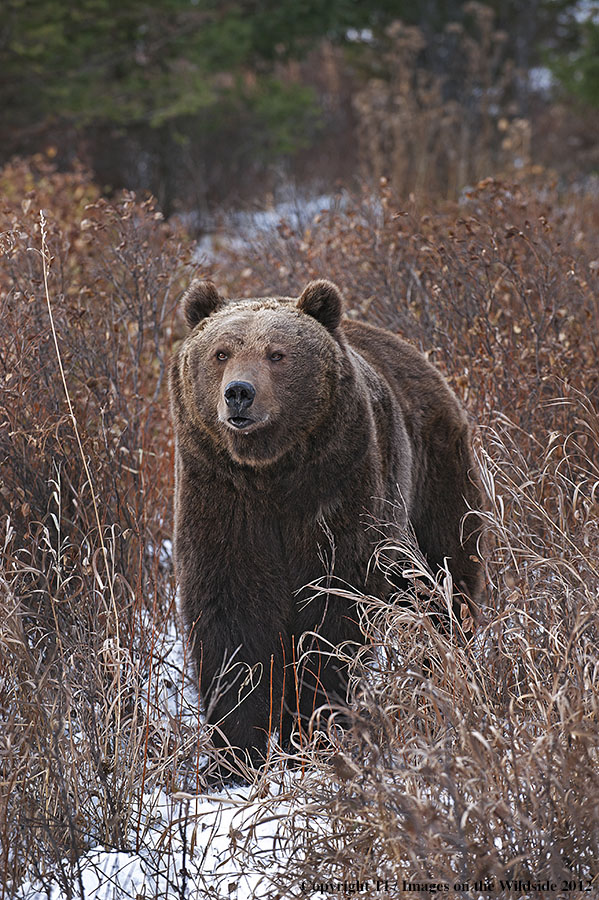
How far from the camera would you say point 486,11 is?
1188 centimetres

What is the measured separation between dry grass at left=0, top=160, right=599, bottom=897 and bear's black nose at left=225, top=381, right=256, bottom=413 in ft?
1.96

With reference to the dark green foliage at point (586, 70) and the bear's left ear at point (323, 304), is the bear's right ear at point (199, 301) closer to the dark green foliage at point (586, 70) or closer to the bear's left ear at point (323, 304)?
the bear's left ear at point (323, 304)

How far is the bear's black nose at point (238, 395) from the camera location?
3.14m

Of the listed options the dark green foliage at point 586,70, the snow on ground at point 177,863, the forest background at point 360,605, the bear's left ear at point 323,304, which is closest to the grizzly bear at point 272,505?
the bear's left ear at point 323,304

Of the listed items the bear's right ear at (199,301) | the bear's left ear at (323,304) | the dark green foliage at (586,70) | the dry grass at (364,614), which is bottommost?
the dry grass at (364,614)

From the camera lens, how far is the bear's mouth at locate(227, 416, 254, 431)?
3.16m

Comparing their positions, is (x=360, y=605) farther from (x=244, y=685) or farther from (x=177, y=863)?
(x=177, y=863)

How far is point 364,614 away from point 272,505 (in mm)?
521

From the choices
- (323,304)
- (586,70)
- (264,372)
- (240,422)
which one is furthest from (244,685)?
(586,70)

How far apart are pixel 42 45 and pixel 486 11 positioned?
18.7 ft

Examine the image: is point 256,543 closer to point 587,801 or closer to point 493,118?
point 587,801

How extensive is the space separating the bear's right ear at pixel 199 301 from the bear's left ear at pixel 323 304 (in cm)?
33

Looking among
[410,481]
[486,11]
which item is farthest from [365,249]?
[486,11]

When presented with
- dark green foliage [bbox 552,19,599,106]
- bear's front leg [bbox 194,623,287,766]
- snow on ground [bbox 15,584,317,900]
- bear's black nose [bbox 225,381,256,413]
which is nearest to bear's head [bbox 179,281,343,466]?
bear's black nose [bbox 225,381,256,413]
